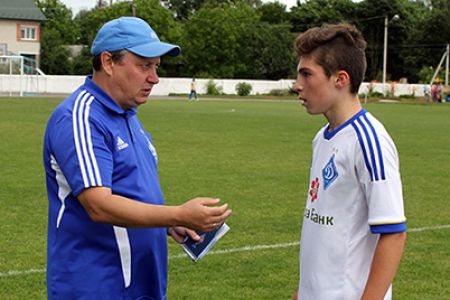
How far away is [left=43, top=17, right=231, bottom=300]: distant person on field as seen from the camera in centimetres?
327

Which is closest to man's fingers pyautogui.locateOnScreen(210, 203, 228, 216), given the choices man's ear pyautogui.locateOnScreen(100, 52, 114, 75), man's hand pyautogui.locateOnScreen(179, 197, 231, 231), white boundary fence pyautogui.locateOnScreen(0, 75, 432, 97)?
man's hand pyautogui.locateOnScreen(179, 197, 231, 231)

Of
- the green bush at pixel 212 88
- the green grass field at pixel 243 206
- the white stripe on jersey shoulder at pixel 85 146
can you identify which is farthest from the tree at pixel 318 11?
the white stripe on jersey shoulder at pixel 85 146

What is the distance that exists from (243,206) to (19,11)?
278 feet

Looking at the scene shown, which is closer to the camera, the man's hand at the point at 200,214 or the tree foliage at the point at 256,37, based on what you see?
the man's hand at the point at 200,214

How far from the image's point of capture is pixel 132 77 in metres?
3.53

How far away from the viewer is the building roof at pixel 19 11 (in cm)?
8971

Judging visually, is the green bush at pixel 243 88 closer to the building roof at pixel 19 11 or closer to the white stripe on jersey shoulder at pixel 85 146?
the building roof at pixel 19 11

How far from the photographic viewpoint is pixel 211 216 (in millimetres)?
3248

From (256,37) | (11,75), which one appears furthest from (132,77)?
(256,37)

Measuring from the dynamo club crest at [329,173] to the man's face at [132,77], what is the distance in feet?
2.87

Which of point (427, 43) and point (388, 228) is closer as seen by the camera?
point (388, 228)

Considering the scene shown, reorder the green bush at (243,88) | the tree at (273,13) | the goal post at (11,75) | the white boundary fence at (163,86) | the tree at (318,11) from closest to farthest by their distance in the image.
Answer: the goal post at (11,75) < the white boundary fence at (163,86) < the green bush at (243,88) < the tree at (318,11) < the tree at (273,13)

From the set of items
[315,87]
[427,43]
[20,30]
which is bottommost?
[315,87]

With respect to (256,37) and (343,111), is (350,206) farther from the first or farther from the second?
(256,37)
